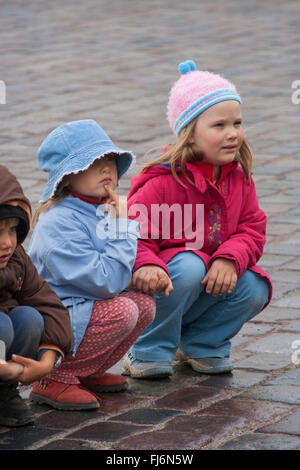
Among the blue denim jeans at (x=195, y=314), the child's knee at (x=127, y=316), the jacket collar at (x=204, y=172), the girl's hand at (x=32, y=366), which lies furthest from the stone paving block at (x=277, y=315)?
the girl's hand at (x=32, y=366)

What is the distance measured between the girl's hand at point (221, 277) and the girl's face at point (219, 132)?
16.0 inches

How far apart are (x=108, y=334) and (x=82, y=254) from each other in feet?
1.01

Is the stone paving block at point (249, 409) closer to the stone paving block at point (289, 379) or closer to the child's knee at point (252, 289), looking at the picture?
the stone paving block at point (289, 379)

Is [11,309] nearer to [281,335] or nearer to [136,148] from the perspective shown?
[281,335]

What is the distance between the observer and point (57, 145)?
364 cm

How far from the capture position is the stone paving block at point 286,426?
330 cm

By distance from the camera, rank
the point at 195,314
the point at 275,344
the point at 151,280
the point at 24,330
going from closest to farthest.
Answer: the point at 24,330 < the point at 151,280 < the point at 195,314 < the point at 275,344

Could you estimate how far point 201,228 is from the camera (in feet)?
12.8

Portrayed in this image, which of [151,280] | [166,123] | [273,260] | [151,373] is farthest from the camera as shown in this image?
[166,123]

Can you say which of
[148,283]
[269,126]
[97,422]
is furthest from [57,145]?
[269,126]

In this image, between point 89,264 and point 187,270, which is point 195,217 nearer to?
point 187,270

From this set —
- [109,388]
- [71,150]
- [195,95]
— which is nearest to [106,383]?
[109,388]

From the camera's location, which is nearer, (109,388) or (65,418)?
(65,418)
